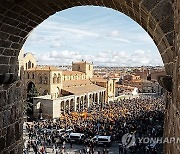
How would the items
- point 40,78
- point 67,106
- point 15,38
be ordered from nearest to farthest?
point 15,38
point 67,106
point 40,78

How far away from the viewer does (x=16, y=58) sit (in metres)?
4.76

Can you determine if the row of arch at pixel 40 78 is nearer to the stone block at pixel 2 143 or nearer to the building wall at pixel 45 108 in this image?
the building wall at pixel 45 108

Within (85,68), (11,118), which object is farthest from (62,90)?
(11,118)

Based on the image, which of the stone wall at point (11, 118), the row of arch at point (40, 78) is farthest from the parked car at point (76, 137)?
the row of arch at point (40, 78)

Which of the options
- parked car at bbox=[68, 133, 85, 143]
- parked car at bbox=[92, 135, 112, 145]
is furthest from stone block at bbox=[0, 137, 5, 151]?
parked car at bbox=[68, 133, 85, 143]

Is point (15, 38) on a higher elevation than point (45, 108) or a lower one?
higher

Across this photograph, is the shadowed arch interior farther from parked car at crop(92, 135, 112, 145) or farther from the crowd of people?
parked car at crop(92, 135, 112, 145)

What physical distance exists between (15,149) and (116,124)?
21.7 metres

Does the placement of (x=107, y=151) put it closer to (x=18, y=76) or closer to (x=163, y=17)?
(x=18, y=76)

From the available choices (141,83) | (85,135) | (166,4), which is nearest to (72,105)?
(85,135)

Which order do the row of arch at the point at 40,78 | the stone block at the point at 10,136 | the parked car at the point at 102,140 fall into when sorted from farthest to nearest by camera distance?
the row of arch at the point at 40,78 < the parked car at the point at 102,140 < the stone block at the point at 10,136

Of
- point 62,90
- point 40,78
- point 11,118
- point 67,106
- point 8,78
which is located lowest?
point 67,106

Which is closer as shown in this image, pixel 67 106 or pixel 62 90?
pixel 67 106

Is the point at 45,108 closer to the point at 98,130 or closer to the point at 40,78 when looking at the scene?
the point at 40,78
